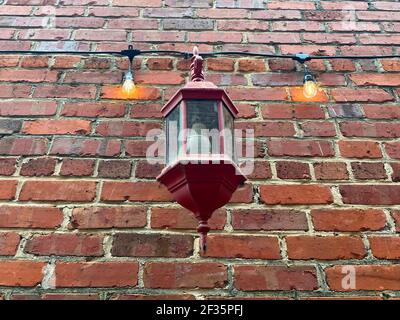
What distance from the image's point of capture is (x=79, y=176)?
53.2 inches

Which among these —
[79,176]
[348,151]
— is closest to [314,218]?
[348,151]

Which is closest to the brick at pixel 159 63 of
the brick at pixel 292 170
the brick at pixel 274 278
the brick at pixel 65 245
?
the brick at pixel 292 170

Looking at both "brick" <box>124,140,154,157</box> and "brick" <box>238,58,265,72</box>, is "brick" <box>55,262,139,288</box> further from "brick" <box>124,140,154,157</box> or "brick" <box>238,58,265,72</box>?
"brick" <box>238,58,265,72</box>

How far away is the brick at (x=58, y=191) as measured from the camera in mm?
1317

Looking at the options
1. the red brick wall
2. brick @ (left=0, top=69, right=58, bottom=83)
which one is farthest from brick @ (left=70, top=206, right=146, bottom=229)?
brick @ (left=0, top=69, right=58, bottom=83)

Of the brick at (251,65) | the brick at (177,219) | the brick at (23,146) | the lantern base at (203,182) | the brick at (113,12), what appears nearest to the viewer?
the lantern base at (203,182)

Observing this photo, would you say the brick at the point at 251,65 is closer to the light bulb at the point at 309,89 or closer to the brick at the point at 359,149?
the light bulb at the point at 309,89

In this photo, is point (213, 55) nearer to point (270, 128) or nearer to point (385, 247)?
point (270, 128)

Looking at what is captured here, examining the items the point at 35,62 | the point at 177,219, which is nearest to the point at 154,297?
the point at 177,219

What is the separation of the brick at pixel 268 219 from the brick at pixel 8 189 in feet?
2.15

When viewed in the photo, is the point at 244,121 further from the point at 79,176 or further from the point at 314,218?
the point at 79,176

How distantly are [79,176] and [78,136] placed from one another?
0.15 meters
